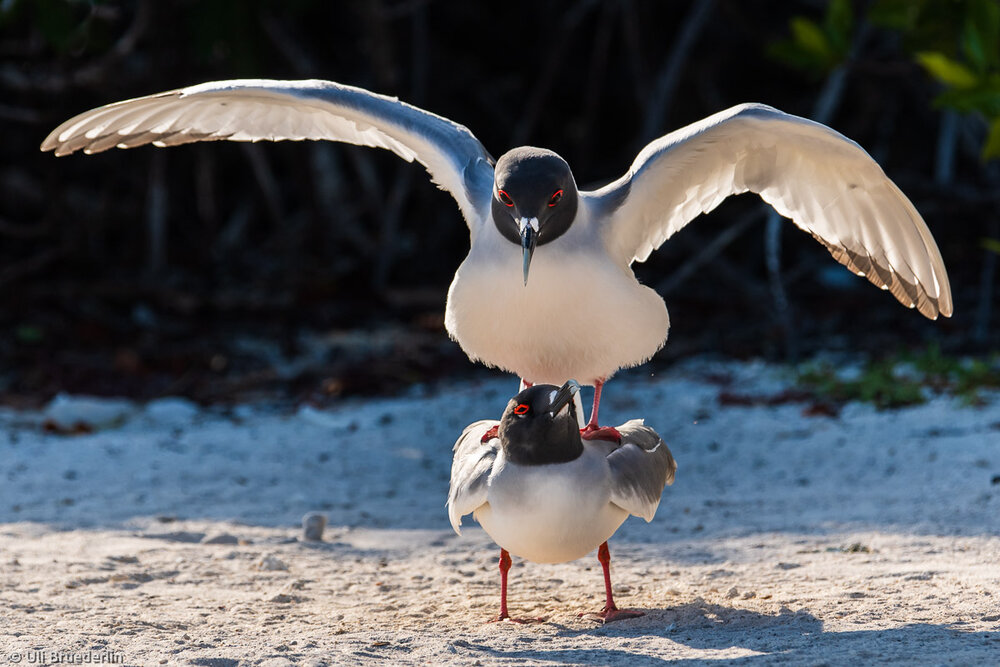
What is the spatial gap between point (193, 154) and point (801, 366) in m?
5.26

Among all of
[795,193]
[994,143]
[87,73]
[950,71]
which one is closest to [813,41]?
[950,71]

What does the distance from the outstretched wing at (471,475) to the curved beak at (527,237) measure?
1.84 feet

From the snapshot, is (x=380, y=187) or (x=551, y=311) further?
(x=380, y=187)

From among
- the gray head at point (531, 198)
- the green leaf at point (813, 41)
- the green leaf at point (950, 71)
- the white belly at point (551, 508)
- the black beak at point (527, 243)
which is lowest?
the white belly at point (551, 508)

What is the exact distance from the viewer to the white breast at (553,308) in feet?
12.2

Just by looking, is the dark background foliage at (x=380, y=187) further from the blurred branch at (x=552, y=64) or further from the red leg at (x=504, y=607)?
the red leg at (x=504, y=607)

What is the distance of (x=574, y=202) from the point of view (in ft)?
12.4

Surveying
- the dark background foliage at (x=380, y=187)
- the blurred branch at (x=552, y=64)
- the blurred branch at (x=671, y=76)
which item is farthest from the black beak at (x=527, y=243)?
the blurred branch at (x=552, y=64)

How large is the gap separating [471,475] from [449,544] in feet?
3.15

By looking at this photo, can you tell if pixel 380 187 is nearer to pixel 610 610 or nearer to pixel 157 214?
pixel 157 214

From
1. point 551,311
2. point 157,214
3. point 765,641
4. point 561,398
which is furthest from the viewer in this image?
point 157,214

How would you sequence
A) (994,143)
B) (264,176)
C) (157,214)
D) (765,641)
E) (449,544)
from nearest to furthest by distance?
(765,641) → (449,544) → (994,143) → (157,214) → (264,176)

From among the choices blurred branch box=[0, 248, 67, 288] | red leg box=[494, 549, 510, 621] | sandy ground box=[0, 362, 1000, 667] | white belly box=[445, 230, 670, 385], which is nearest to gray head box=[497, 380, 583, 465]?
white belly box=[445, 230, 670, 385]

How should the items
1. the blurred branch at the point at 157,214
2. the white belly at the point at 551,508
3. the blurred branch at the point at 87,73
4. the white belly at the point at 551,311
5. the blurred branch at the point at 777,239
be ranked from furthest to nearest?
the blurred branch at the point at 157,214 → the blurred branch at the point at 87,73 → the blurred branch at the point at 777,239 → the white belly at the point at 551,311 → the white belly at the point at 551,508
